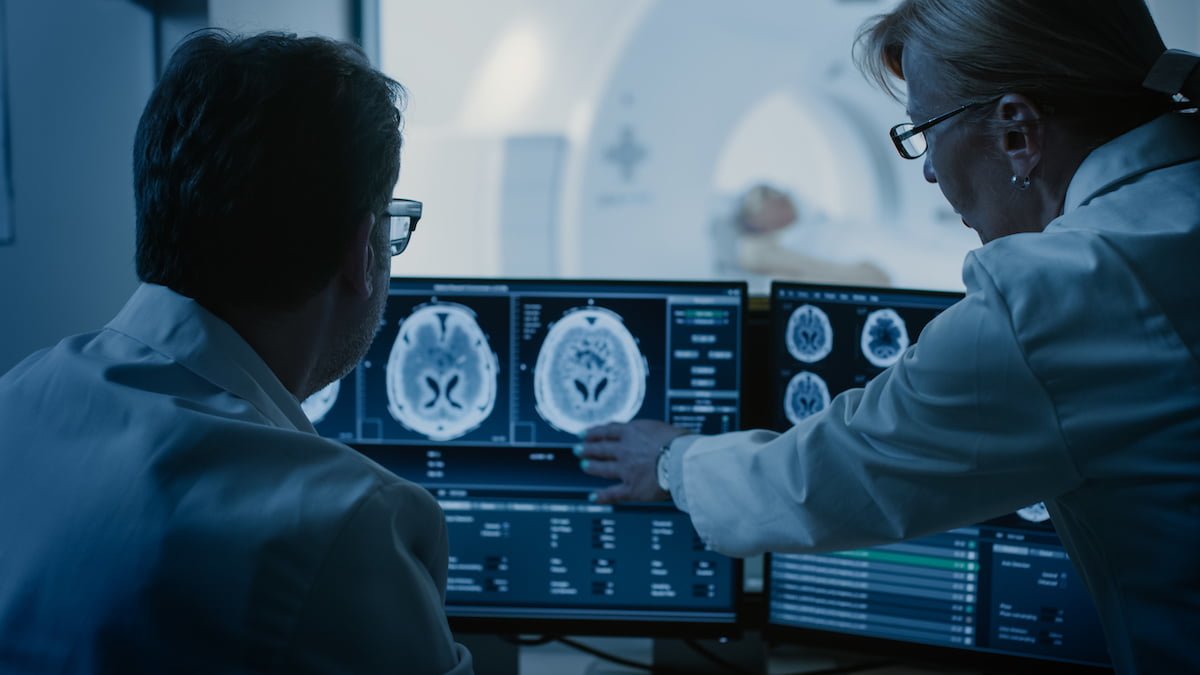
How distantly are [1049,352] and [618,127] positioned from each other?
8.00 ft

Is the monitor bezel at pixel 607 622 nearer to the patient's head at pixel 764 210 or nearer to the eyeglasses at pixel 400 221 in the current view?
the eyeglasses at pixel 400 221

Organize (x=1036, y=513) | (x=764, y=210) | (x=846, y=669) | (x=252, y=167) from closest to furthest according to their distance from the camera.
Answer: (x=252, y=167) → (x=1036, y=513) → (x=846, y=669) → (x=764, y=210)

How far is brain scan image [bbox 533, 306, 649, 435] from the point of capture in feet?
3.96

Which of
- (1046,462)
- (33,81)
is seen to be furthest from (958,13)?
(33,81)

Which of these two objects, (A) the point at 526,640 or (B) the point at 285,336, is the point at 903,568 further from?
(B) the point at 285,336

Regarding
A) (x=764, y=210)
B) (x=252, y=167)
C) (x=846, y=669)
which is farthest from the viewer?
(x=764, y=210)

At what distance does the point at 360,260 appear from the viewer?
0.79 m

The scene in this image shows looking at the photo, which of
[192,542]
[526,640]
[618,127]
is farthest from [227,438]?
[618,127]

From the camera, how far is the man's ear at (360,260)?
773mm

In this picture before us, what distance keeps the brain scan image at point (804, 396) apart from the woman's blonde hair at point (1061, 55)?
385 mm

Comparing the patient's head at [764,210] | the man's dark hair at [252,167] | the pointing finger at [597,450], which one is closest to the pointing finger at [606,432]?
the pointing finger at [597,450]

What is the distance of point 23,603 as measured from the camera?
0.62 meters

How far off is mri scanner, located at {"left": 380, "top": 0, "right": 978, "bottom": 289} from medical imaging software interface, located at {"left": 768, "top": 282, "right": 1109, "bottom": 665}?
1.89 metres

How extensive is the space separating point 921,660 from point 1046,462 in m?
0.43
